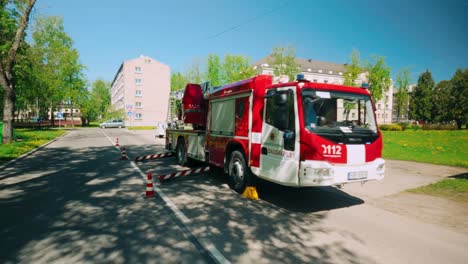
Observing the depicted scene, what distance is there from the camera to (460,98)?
6069 cm

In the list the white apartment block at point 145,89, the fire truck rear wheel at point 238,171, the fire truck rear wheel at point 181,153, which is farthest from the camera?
the white apartment block at point 145,89

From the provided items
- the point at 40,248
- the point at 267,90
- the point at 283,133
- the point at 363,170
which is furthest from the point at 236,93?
the point at 40,248

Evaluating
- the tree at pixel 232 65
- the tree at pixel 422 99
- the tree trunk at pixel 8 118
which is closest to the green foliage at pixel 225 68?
the tree at pixel 232 65

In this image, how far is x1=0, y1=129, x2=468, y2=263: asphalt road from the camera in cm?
372

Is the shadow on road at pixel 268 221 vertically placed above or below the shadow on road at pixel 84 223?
above

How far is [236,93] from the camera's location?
721 centimetres

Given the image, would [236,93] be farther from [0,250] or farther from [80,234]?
[0,250]

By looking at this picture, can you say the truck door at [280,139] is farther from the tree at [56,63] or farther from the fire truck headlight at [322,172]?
the tree at [56,63]

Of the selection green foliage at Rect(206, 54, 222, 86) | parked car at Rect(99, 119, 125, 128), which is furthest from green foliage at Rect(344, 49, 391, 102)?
parked car at Rect(99, 119, 125, 128)

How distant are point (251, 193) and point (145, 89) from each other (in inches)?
2431

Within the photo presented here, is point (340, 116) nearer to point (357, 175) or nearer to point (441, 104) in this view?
point (357, 175)

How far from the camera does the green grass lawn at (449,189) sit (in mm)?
6816

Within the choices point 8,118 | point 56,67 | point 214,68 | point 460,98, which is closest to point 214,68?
point 214,68

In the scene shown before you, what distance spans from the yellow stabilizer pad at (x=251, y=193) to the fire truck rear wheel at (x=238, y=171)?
209 mm
